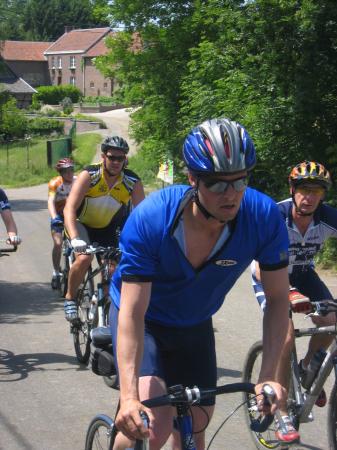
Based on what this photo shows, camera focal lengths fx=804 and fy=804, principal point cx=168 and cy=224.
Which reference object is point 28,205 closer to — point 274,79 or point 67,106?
point 274,79

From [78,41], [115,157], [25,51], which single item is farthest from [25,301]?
[25,51]

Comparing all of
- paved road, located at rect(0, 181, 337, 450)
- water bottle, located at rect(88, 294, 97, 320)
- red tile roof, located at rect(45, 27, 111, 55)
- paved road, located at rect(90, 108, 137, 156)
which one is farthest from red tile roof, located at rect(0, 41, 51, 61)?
water bottle, located at rect(88, 294, 97, 320)

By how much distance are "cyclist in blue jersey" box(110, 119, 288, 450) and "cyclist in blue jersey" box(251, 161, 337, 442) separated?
155 centimetres

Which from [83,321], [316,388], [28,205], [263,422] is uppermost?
[263,422]

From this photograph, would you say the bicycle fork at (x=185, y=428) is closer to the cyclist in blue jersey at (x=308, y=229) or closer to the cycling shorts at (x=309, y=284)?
the cyclist in blue jersey at (x=308, y=229)

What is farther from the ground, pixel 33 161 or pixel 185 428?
pixel 185 428

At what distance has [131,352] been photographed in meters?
3.01

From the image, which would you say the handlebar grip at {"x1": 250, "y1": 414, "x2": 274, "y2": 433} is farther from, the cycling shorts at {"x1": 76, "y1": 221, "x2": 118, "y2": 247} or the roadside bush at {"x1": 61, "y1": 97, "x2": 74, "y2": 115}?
the roadside bush at {"x1": 61, "y1": 97, "x2": 74, "y2": 115}

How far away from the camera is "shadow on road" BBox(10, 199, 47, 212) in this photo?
2795cm

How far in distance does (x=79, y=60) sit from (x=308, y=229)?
373 ft

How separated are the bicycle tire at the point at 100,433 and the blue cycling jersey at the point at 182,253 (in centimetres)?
58

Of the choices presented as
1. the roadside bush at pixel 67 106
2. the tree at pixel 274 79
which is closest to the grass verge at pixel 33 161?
the roadside bush at pixel 67 106

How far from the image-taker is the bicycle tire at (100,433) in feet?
12.0

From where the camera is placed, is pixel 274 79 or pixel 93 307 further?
pixel 274 79
